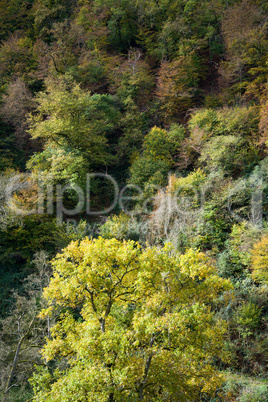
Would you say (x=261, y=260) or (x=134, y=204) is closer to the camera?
(x=261, y=260)

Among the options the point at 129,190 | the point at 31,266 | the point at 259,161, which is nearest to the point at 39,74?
the point at 129,190

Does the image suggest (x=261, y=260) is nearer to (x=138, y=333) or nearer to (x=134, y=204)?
(x=138, y=333)

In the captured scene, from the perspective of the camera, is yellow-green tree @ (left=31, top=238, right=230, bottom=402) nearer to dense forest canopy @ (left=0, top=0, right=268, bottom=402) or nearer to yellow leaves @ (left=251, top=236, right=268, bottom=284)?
dense forest canopy @ (left=0, top=0, right=268, bottom=402)

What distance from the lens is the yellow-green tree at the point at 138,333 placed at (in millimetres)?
5680

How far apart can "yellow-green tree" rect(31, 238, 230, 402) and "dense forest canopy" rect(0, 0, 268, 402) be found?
0.15 feet

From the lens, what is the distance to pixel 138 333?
19.3 feet

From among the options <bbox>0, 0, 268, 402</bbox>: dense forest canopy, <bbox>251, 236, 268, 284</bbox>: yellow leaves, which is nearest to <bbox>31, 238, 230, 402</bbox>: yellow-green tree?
<bbox>0, 0, 268, 402</bbox>: dense forest canopy

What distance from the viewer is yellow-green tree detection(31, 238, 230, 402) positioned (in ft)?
18.6

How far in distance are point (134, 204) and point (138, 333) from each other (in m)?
12.1

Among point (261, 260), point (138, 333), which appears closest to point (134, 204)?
point (261, 260)

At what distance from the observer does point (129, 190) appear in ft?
61.1

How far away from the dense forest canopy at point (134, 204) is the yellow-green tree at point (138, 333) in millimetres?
45

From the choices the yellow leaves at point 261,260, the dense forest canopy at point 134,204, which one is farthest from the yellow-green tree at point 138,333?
the yellow leaves at point 261,260

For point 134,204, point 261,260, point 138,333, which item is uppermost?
point 134,204
